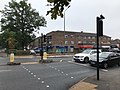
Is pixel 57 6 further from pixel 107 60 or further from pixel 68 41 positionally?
pixel 68 41

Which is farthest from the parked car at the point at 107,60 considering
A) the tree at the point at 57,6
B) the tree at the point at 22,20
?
the tree at the point at 22,20

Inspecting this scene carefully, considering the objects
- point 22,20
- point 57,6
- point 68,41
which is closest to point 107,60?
point 57,6

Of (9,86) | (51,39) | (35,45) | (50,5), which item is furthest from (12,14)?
(50,5)

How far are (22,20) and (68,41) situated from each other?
65.7 ft

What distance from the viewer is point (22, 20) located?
6272 centimetres

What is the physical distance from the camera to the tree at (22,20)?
62.0 m

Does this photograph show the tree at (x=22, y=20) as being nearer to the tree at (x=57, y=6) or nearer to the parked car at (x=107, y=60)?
the parked car at (x=107, y=60)

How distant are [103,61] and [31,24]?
4596cm

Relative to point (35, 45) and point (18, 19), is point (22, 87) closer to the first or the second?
point (18, 19)

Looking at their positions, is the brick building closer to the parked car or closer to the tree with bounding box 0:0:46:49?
the tree with bounding box 0:0:46:49

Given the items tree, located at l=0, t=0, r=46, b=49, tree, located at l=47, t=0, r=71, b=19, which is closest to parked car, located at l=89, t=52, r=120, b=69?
tree, located at l=47, t=0, r=71, b=19

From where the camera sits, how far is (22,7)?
63.6 meters

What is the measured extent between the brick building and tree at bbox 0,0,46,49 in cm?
854

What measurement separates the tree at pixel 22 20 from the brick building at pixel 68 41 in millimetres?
8537
